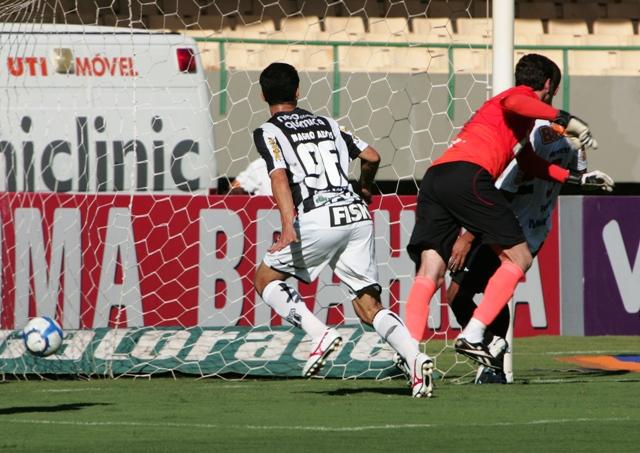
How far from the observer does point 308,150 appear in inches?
337

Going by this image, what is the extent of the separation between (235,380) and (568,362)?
2622mm

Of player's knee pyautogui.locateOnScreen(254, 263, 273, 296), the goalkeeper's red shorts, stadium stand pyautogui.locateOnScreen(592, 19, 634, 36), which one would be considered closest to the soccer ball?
player's knee pyautogui.locateOnScreen(254, 263, 273, 296)

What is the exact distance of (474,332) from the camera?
8.40 m

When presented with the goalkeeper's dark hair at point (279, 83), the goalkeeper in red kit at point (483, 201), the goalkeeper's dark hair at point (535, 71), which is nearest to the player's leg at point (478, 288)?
the goalkeeper in red kit at point (483, 201)

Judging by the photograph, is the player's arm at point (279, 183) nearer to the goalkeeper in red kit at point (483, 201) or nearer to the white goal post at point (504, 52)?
the goalkeeper in red kit at point (483, 201)

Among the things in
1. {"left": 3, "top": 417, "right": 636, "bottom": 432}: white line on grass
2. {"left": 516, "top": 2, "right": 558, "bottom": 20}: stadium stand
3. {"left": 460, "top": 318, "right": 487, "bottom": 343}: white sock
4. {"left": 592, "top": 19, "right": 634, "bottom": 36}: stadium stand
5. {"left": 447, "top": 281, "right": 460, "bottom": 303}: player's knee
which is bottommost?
{"left": 3, "top": 417, "right": 636, "bottom": 432}: white line on grass

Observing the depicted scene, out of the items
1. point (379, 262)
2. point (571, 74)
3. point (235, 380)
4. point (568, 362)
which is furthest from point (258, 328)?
point (571, 74)

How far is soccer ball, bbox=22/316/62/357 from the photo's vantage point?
329 inches

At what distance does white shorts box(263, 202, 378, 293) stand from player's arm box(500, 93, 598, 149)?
3.19 ft

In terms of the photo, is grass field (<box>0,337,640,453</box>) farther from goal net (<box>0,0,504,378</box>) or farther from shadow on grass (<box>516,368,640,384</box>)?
goal net (<box>0,0,504,378</box>)

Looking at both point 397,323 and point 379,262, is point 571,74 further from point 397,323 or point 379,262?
point 397,323

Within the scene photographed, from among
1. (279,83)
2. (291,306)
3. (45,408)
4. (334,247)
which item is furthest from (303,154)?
(45,408)

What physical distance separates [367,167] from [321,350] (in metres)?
1.26

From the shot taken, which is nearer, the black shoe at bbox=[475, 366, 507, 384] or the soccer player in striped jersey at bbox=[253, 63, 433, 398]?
the soccer player in striped jersey at bbox=[253, 63, 433, 398]
